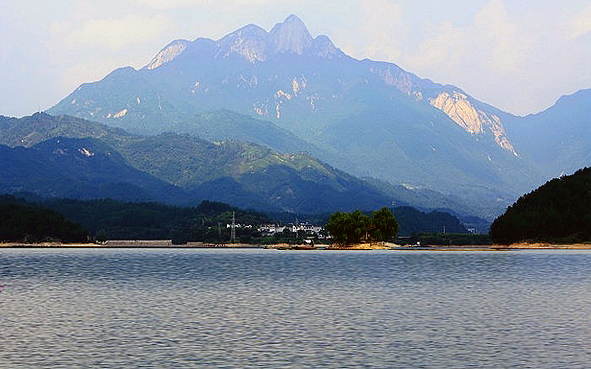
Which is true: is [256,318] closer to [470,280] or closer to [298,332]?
[298,332]

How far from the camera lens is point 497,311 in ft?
349

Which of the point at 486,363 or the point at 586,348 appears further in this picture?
the point at 586,348

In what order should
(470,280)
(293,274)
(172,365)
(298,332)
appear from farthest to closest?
1. (293,274)
2. (470,280)
3. (298,332)
4. (172,365)

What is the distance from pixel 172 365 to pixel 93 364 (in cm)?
598

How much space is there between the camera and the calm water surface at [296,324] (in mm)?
69250

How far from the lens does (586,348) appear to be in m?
73.9

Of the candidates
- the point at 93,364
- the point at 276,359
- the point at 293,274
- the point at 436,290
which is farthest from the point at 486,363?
the point at 293,274

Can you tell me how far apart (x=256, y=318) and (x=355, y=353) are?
91.0ft

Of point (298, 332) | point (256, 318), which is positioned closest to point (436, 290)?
point (256, 318)

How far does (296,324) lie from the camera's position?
92000mm

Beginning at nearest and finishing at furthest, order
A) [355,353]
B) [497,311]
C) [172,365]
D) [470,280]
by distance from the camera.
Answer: [172,365] < [355,353] < [497,311] < [470,280]

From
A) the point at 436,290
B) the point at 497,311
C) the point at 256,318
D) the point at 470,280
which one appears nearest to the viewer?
the point at 256,318

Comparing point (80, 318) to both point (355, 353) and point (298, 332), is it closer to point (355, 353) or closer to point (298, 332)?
point (298, 332)

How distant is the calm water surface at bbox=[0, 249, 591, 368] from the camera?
69.2m
